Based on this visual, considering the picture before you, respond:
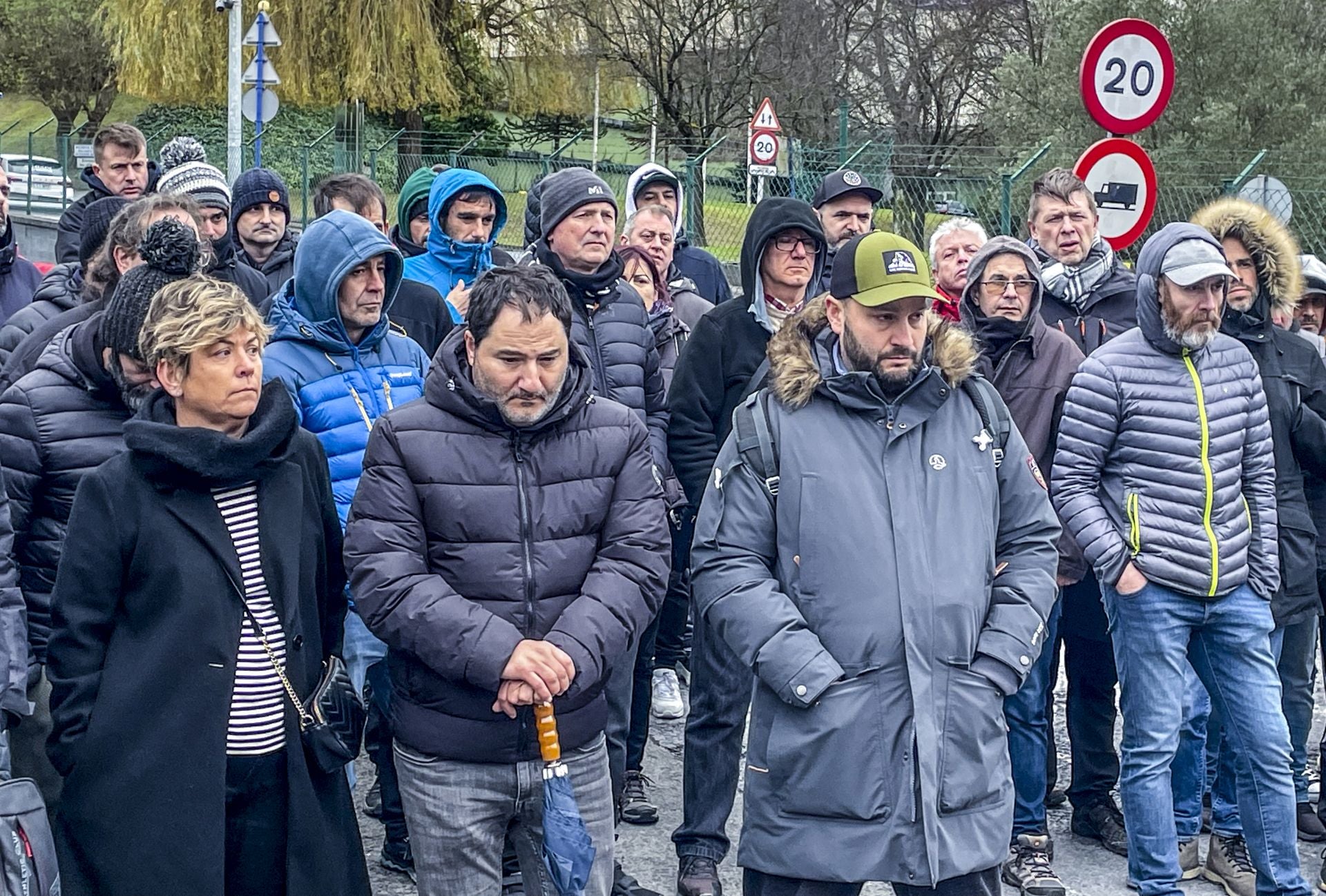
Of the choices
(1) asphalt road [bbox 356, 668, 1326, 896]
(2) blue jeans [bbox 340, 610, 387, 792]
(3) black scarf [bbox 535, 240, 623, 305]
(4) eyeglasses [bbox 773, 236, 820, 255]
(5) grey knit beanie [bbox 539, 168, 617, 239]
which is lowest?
(1) asphalt road [bbox 356, 668, 1326, 896]

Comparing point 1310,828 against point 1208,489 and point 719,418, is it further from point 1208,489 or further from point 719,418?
point 719,418

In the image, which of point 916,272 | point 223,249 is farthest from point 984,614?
point 223,249

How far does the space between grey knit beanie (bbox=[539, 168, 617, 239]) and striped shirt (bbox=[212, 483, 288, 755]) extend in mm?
1924

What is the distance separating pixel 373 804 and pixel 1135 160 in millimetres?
5092

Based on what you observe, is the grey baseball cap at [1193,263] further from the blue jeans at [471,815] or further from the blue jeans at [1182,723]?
the blue jeans at [471,815]

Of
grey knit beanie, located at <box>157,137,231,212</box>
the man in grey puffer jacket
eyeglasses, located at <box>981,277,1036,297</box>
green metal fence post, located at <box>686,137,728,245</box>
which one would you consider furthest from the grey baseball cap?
green metal fence post, located at <box>686,137,728,245</box>

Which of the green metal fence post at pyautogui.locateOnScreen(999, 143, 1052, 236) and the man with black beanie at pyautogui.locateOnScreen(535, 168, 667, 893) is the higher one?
the green metal fence post at pyautogui.locateOnScreen(999, 143, 1052, 236)

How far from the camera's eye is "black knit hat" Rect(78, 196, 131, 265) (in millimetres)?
5445

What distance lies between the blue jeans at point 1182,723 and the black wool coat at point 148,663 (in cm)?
286

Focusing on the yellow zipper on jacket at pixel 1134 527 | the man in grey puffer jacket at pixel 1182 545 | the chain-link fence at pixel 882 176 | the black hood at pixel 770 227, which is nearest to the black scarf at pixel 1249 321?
A: the man in grey puffer jacket at pixel 1182 545

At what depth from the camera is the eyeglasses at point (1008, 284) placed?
5504 millimetres

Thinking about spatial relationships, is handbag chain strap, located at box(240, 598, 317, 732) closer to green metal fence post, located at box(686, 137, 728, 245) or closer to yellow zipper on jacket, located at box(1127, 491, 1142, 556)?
yellow zipper on jacket, located at box(1127, 491, 1142, 556)

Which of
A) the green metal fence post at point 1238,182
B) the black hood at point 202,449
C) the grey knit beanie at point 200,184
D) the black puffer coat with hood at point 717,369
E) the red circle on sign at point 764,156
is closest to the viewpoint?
the black hood at point 202,449

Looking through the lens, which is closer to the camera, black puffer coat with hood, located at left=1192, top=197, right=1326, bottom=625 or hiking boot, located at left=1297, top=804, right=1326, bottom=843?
black puffer coat with hood, located at left=1192, top=197, right=1326, bottom=625
